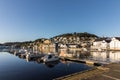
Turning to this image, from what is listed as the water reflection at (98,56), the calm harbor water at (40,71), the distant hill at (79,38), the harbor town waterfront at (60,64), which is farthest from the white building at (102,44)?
the calm harbor water at (40,71)

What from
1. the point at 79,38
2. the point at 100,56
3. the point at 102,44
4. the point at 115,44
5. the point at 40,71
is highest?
the point at 79,38

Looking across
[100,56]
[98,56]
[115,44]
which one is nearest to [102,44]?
[115,44]

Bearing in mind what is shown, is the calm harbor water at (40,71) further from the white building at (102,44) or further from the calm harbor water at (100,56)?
the white building at (102,44)

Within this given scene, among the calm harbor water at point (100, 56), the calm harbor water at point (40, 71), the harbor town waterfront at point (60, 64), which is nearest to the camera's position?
the harbor town waterfront at point (60, 64)

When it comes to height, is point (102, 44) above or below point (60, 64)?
above

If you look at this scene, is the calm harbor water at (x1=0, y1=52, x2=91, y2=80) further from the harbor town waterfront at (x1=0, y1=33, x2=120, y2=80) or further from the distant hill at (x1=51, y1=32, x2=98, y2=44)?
the distant hill at (x1=51, y1=32, x2=98, y2=44)

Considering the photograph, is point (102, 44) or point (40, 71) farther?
point (102, 44)

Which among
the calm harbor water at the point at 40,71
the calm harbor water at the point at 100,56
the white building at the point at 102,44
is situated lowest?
the calm harbor water at the point at 40,71

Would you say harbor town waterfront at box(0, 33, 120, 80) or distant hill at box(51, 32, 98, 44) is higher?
distant hill at box(51, 32, 98, 44)

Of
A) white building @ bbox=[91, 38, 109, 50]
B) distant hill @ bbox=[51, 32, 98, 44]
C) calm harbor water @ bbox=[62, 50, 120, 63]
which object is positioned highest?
distant hill @ bbox=[51, 32, 98, 44]

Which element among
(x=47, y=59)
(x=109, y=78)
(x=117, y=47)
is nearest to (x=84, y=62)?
(x=47, y=59)

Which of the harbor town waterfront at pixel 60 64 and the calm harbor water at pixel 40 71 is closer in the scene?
the harbor town waterfront at pixel 60 64

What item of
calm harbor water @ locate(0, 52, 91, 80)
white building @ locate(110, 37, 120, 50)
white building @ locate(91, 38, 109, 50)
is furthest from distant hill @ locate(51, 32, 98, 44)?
calm harbor water @ locate(0, 52, 91, 80)

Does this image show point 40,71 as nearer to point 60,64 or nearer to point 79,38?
point 60,64
